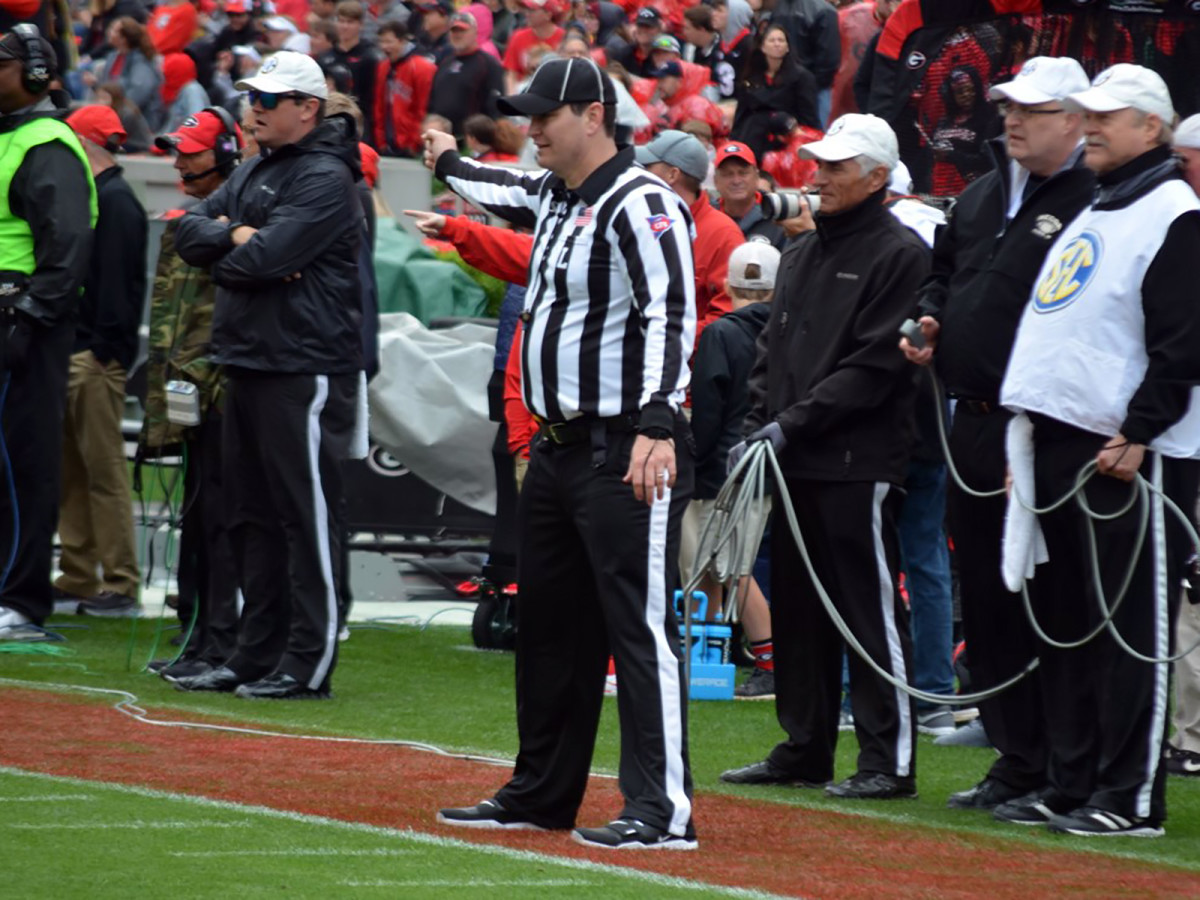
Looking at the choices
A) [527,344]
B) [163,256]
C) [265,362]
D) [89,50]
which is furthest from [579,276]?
[89,50]

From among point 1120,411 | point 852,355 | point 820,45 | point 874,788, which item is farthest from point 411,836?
point 820,45

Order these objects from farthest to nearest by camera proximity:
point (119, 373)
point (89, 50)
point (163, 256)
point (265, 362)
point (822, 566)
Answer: point (89, 50), point (119, 373), point (163, 256), point (265, 362), point (822, 566)

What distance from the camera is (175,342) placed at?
975 cm

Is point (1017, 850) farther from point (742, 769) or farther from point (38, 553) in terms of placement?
point (38, 553)

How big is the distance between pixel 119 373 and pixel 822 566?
531 cm

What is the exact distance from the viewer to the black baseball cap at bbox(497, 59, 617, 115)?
6.11 meters

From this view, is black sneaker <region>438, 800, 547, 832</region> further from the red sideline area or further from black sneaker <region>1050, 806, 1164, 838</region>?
black sneaker <region>1050, 806, 1164, 838</region>

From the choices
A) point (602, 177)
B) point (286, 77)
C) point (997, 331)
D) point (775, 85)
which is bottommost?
point (997, 331)

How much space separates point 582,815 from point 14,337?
4833 millimetres

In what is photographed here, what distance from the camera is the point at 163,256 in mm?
10070

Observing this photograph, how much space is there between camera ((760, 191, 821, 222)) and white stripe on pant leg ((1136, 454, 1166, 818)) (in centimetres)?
203

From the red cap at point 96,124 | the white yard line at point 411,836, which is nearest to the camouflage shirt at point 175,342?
the red cap at point 96,124

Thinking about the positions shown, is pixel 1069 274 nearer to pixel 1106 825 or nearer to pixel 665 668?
pixel 1106 825

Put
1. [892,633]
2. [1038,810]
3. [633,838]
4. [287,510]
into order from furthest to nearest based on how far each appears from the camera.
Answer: [287,510] < [892,633] < [1038,810] < [633,838]
